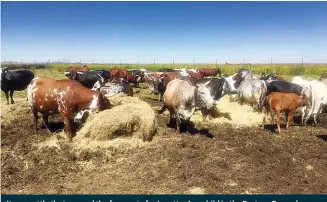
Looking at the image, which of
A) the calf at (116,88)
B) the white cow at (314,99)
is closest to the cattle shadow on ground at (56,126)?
the calf at (116,88)

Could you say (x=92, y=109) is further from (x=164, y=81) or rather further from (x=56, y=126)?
(x=164, y=81)

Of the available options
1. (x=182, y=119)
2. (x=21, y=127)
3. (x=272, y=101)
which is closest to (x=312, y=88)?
(x=272, y=101)

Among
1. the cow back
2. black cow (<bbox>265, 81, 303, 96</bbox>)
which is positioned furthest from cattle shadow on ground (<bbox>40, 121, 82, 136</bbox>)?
black cow (<bbox>265, 81, 303, 96</bbox>)

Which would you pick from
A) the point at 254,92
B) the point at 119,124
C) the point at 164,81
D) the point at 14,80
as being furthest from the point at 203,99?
the point at 14,80

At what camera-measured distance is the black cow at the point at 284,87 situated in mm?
15453

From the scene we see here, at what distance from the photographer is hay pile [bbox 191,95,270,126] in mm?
13555

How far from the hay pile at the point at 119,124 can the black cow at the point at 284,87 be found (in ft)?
26.0

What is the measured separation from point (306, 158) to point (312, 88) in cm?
556

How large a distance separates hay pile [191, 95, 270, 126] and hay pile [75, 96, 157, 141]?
3595 mm

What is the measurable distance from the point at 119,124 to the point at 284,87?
9.34 meters

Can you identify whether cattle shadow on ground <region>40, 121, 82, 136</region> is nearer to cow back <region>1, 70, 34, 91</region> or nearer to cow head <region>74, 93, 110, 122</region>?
cow head <region>74, 93, 110, 122</region>

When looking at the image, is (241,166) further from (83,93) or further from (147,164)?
(83,93)

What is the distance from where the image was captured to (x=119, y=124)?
10.0 m

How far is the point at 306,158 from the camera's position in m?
9.31
